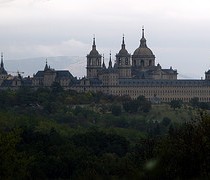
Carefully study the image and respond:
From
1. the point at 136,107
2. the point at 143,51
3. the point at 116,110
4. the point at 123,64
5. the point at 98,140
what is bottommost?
the point at 98,140

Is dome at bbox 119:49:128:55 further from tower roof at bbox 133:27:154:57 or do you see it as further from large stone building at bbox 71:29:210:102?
tower roof at bbox 133:27:154:57

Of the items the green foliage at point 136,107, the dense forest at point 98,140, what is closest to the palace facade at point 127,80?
the dense forest at point 98,140

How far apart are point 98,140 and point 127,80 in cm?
6924

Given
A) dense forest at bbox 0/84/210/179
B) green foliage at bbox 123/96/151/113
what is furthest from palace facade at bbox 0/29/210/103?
green foliage at bbox 123/96/151/113

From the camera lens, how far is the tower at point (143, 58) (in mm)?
134750

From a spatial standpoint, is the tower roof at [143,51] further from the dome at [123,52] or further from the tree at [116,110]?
the tree at [116,110]

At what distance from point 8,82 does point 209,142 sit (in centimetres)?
10464

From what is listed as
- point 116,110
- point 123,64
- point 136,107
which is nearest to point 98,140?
point 116,110

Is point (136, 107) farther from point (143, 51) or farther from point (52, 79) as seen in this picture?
point (143, 51)

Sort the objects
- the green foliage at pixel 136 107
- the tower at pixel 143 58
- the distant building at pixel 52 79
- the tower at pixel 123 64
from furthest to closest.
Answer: the tower at pixel 143 58, the tower at pixel 123 64, the distant building at pixel 52 79, the green foliage at pixel 136 107

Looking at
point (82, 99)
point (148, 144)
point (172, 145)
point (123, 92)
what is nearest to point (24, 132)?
point (148, 144)

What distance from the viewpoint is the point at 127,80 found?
130 metres

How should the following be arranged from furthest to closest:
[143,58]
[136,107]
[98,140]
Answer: [143,58], [136,107], [98,140]

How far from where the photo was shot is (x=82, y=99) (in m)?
107
